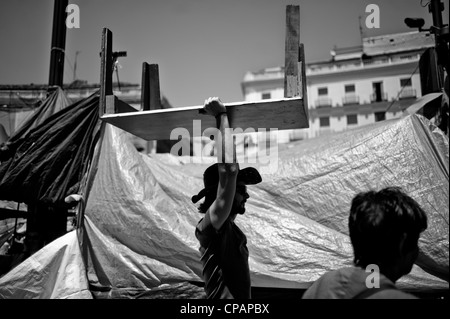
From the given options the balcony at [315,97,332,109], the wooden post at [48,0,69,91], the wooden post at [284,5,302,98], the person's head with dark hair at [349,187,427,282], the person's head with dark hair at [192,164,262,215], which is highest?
the balcony at [315,97,332,109]

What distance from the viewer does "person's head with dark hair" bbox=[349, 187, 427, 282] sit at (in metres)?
1.17

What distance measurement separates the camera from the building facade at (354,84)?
36656mm

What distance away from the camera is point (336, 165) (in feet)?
13.5

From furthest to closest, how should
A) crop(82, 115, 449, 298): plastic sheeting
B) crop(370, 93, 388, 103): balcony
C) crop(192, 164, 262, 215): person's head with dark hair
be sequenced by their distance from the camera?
crop(370, 93, 388, 103): balcony → crop(82, 115, 449, 298): plastic sheeting → crop(192, 164, 262, 215): person's head with dark hair

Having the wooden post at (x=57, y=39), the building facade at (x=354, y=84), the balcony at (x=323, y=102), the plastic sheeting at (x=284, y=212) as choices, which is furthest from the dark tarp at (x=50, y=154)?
the balcony at (x=323, y=102)

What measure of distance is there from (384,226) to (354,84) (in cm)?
3990

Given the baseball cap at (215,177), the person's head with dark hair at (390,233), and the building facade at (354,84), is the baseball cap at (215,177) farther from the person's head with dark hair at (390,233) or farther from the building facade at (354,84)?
the building facade at (354,84)

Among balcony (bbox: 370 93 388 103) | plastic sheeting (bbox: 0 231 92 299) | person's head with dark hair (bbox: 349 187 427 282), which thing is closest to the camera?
person's head with dark hair (bbox: 349 187 427 282)

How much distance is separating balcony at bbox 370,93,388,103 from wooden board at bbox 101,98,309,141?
38540 millimetres

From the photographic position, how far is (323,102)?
126ft

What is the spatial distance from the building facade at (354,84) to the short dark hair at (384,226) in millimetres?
35566

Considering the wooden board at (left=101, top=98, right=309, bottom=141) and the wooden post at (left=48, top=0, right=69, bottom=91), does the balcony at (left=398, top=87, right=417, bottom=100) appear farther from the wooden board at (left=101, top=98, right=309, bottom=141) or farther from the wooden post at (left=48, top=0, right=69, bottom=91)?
the wooden board at (left=101, top=98, right=309, bottom=141)

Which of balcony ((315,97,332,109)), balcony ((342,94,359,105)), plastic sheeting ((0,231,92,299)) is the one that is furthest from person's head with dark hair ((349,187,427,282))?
balcony ((342,94,359,105))

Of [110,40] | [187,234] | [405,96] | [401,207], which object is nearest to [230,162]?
[401,207]
